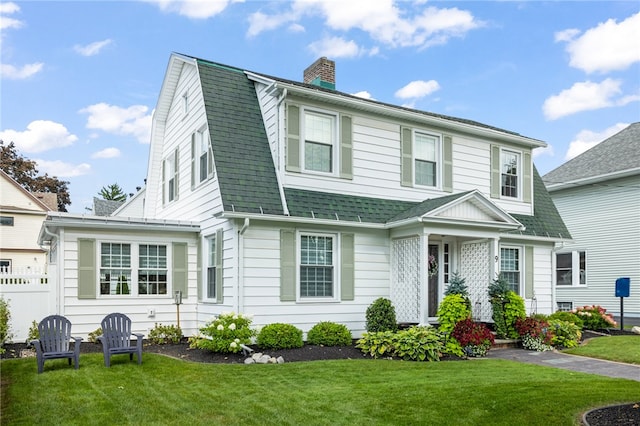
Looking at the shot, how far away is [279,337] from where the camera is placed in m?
10.8

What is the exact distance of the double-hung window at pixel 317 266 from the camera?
12188 mm

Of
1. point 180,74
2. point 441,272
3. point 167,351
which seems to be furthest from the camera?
point 180,74

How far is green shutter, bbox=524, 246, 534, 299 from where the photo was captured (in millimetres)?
15508

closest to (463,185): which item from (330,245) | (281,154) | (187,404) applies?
(330,245)

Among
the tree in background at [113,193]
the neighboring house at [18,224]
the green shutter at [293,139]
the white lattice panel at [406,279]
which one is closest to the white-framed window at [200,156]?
the green shutter at [293,139]

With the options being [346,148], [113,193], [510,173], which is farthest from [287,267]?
[113,193]

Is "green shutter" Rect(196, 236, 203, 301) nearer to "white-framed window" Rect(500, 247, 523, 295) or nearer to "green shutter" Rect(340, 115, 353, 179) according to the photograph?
"green shutter" Rect(340, 115, 353, 179)

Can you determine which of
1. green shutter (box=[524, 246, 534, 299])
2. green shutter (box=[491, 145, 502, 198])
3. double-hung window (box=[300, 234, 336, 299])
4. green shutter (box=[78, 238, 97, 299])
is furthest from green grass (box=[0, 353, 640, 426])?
green shutter (box=[491, 145, 502, 198])

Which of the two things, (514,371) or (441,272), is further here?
(441,272)

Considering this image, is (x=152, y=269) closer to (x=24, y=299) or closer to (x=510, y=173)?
(x=24, y=299)

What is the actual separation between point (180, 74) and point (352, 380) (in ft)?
35.4

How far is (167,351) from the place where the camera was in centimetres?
1095

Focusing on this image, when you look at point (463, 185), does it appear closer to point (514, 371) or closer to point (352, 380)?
point (514, 371)

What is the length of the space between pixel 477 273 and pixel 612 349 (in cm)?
350
